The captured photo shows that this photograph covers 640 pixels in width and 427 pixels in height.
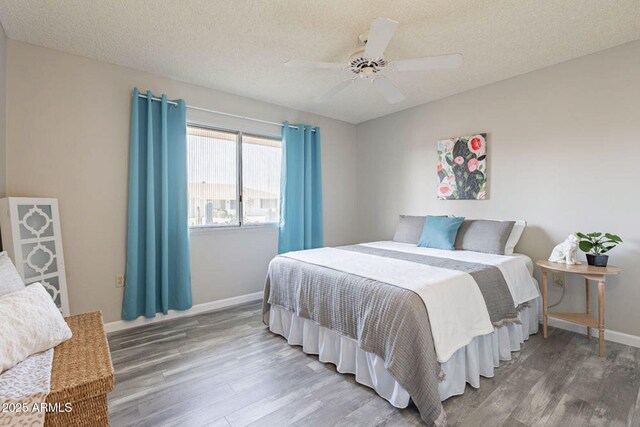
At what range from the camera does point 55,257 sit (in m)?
2.37

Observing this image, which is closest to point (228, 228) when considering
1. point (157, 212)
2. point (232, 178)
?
point (232, 178)

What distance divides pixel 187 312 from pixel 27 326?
1.94 metres

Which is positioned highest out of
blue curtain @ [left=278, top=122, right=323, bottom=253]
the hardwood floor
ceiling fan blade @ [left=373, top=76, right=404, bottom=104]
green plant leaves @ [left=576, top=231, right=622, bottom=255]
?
ceiling fan blade @ [left=373, top=76, right=404, bottom=104]

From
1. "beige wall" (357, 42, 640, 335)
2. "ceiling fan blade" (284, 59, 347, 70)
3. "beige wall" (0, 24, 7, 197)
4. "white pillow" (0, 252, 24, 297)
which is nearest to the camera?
"white pillow" (0, 252, 24, 297)

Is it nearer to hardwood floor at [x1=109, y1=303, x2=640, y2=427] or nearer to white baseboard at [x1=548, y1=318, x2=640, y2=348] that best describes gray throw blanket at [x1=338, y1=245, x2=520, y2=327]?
hardwood floor at [x1=109, y1=303, x2=640, y2=427]

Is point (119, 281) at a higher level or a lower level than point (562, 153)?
lower

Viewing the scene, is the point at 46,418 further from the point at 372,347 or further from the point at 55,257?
the point at 55,257

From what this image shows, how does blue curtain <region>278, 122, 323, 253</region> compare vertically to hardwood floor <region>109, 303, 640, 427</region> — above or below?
above

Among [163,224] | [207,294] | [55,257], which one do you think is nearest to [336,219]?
[207,294]

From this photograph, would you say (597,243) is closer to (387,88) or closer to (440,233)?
(440,233)

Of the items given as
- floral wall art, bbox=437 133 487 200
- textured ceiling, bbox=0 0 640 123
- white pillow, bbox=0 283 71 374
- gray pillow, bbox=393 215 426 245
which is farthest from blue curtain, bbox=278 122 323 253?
white pillow, bbox=0 283 71 374

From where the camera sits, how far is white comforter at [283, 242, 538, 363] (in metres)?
1.72

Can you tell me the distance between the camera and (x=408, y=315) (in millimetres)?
1634

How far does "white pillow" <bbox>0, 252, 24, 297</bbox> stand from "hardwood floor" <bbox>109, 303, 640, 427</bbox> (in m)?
0.86
